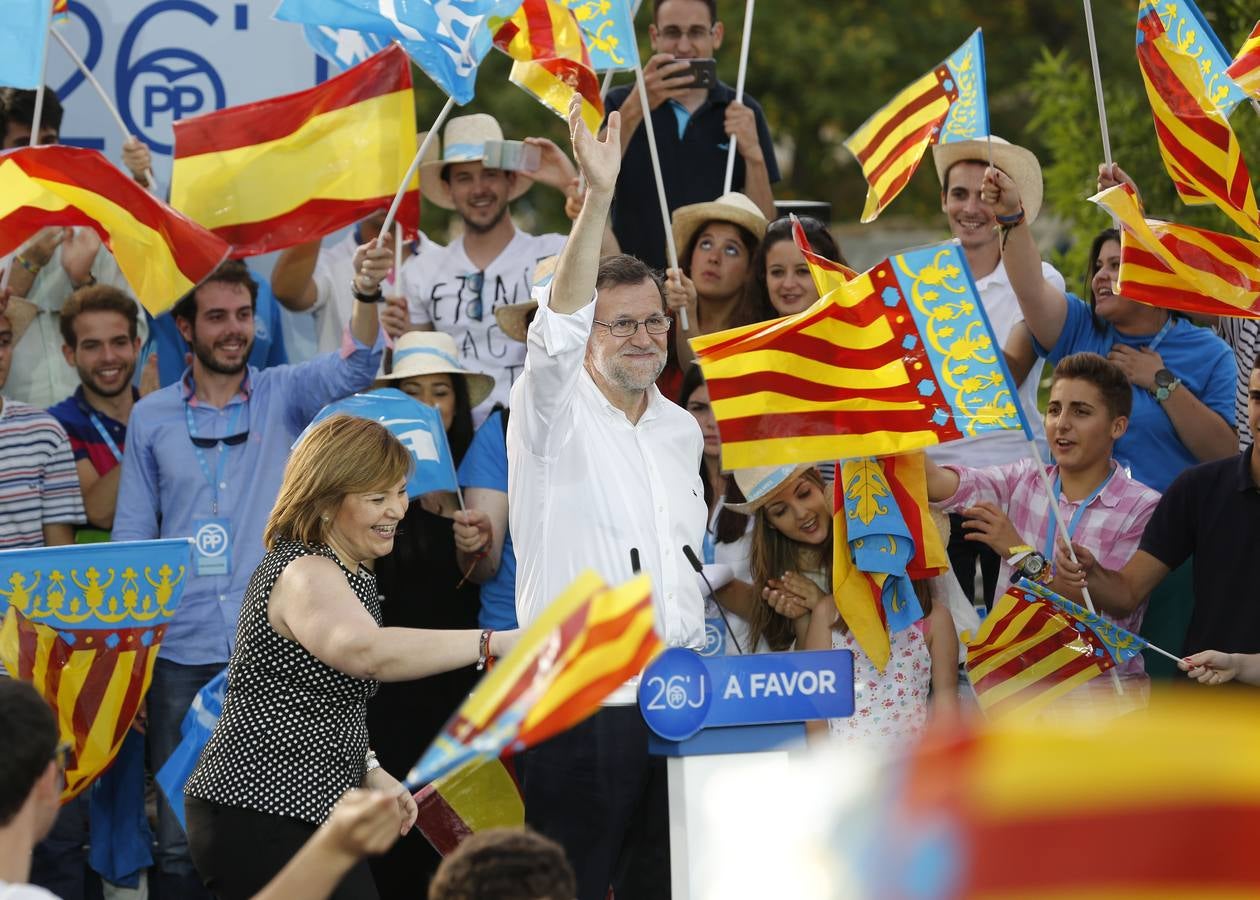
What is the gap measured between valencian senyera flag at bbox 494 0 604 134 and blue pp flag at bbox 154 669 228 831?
8.12 ft

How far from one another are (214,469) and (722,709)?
119 inches

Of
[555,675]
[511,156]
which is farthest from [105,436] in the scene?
[555,675]

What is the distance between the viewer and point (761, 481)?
6.70 meters

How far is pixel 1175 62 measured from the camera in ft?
23.6

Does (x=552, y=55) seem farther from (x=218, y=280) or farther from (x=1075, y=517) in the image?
(x=1075, y=517)

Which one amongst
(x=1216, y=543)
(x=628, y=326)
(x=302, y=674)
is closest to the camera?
(x=302, y=674)

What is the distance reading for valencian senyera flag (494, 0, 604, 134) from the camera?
735 cm

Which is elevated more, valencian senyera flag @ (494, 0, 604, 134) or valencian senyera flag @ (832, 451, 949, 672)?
valencian senyera flag @ (494, 0, 604, 134)

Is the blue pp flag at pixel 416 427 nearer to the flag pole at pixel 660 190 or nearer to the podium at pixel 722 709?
the flag pole at pixel 660 190

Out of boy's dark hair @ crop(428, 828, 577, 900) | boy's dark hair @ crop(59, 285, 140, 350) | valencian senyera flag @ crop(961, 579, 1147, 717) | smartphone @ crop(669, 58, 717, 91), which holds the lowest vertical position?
boy's dark hair @ crop(428, 828, 577, 900)

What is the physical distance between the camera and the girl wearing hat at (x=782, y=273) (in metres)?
7.44

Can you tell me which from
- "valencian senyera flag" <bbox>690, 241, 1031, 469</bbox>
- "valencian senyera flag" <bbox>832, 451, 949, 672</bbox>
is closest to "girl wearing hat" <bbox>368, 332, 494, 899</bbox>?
"valencian senyera flag" <bbox>690, 241, 1031, 469</bbox>

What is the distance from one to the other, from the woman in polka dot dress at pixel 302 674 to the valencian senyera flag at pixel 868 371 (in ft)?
4.97

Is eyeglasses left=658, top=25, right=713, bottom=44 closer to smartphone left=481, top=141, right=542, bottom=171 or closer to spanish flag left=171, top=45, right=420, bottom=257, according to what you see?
smartphone left=481, top=141, right=542, bottom=171
